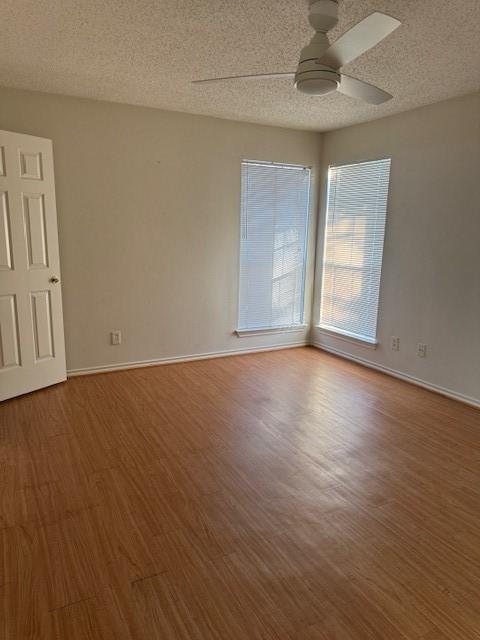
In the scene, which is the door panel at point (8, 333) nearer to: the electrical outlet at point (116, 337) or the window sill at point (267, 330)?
the electrical outlet at point (116, 337)

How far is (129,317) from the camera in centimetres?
423

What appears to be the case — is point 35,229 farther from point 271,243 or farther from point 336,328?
point 336,328

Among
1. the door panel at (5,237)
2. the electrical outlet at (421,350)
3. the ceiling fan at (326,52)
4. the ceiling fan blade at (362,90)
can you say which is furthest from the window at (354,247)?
the door panel at (5,237)

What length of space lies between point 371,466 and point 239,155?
10.8ft

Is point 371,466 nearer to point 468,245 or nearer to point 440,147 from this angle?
point 468,245

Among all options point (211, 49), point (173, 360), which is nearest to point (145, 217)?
point (173, 360)

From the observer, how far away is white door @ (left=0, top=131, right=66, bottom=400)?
10.8 feet

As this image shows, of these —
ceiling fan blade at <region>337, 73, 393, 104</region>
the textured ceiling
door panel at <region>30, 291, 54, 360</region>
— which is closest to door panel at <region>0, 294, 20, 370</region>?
door panel at <region>30, 291, 54, 360</region>

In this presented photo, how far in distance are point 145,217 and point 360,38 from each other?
2693mm

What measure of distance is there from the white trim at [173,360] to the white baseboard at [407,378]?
49cm

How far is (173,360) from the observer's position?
179 inches

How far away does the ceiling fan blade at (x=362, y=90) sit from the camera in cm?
225

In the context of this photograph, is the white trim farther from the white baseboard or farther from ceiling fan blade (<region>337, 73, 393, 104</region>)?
ceiling fan blade (<region>337, 73, 393, 104</region>)

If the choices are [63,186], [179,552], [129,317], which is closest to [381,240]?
[129,317]
